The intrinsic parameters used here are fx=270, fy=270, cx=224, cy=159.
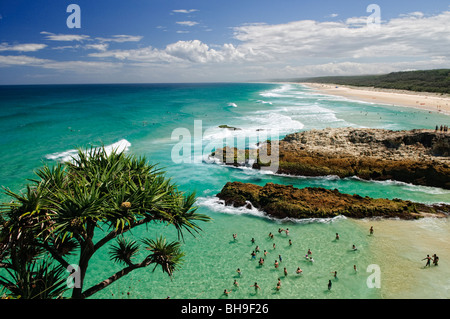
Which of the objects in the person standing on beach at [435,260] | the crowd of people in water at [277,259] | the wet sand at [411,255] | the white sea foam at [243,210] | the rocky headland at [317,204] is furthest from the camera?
the rocky headland at [317,204]

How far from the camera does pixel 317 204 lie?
23.0m

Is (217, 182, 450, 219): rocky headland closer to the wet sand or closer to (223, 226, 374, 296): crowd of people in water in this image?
the wet sand

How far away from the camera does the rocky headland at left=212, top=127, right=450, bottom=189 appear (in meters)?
28.3

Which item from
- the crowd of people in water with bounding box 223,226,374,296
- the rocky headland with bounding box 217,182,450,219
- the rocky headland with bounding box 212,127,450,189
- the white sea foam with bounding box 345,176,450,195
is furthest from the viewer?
the rocky headland with bounding box 212,127,450,189

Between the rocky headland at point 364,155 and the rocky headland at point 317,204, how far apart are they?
5.98 meters

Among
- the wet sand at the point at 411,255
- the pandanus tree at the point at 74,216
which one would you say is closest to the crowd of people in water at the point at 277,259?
the wet sand at the point at 411,255

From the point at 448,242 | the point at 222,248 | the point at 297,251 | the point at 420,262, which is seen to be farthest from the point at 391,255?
the point at 222,248

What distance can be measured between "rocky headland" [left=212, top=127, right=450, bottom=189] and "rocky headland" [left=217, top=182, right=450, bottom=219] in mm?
5979

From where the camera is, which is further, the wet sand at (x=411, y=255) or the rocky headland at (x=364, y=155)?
the rocky headland at (x=364, y=155)

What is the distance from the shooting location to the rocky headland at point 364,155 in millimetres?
28281
